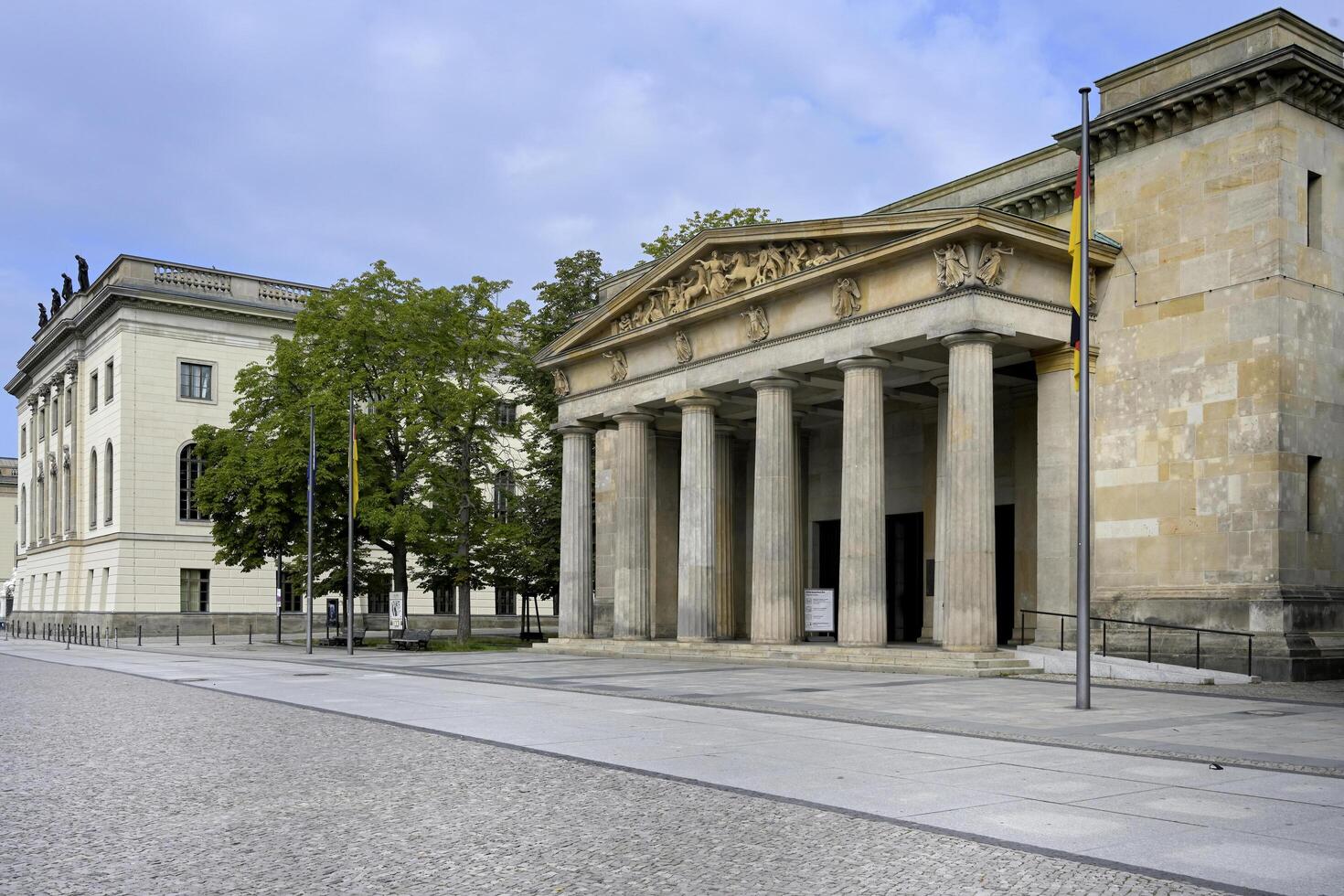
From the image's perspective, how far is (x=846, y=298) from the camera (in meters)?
33.0

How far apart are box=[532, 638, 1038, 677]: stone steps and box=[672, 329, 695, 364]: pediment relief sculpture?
873 cm

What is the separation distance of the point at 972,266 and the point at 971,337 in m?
1.69

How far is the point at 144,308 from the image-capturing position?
71.7m

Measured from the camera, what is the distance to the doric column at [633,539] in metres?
41.3

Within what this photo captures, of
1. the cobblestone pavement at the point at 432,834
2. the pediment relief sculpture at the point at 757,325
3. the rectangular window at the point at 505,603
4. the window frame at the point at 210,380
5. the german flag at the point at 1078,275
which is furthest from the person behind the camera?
the rectangular window at the point at 505,603

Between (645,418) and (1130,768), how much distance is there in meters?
29.9

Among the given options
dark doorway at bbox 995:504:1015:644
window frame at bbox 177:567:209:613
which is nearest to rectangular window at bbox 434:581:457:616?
window frame at bbox 177:567:209:613

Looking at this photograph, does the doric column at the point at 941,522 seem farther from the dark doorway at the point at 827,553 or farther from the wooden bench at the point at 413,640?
the wooden bench at the point at 413,640

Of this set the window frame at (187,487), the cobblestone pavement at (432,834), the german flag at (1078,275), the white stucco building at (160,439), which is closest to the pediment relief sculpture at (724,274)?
the german flag at (1078,275)

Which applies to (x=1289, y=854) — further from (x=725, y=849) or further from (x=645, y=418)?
(x=645, y=418)

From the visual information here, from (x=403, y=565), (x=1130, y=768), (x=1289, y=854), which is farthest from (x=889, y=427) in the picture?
(x=1289, y=854)

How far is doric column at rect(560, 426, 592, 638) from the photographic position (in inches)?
1715

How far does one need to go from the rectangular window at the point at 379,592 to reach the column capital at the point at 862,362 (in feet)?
92.2

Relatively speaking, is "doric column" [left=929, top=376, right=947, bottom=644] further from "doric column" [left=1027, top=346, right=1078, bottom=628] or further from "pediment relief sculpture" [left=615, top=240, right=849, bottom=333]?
"pediment relief sculpture" [left=615, top=240, right=849, bottom=333]
